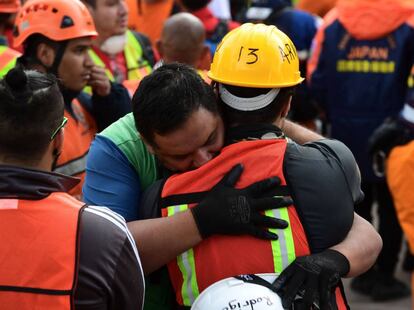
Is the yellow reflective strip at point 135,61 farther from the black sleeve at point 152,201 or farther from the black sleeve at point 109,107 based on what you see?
the black sleeve at point 152,201

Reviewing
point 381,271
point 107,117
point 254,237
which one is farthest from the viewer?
point 381,271

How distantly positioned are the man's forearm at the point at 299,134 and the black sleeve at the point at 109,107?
1.62 metres

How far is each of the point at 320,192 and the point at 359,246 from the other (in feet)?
0.80

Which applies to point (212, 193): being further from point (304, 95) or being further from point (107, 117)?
point (304, 95)

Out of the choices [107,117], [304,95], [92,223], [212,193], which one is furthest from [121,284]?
[304,95]

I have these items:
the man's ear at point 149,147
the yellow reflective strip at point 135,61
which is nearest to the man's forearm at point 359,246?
the man's ear at point 149,147

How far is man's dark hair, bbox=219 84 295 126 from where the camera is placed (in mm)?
2637

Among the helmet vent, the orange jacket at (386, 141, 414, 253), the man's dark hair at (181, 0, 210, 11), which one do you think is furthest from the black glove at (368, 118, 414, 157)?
the man's dark hair at (181, 0, 210, 11)

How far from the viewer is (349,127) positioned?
21.7 feet

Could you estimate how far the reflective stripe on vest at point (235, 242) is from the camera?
97.4 inches

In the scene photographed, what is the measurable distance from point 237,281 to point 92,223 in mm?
447

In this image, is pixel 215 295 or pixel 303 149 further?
pixel 303 149

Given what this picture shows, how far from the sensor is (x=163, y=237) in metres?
2.51

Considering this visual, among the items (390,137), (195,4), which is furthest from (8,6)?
(390,137)
